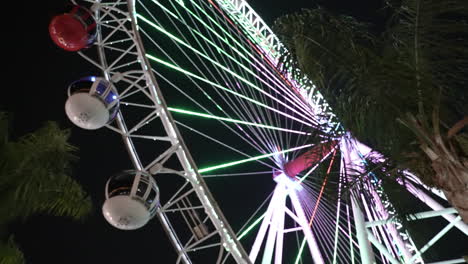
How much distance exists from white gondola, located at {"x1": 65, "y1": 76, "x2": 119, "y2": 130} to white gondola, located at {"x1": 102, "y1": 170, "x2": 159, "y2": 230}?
0.84 metres

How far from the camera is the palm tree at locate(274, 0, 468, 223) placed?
4.70 metres

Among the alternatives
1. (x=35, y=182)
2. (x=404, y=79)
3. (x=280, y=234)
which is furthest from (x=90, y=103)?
(x=280, y=234)

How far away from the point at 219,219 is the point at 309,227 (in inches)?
155

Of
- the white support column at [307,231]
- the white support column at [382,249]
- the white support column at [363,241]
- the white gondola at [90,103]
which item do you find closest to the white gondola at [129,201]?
the white gondola at [90,103]

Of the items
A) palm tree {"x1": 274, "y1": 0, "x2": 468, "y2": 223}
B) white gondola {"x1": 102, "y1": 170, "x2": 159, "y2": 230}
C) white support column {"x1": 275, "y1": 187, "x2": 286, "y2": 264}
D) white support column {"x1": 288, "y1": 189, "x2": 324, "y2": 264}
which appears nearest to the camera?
palm tree {"x1": 274, "y1": 0, "x2": 468, "y2": 223}

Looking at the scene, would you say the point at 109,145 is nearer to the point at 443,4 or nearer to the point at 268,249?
the point at 268,249

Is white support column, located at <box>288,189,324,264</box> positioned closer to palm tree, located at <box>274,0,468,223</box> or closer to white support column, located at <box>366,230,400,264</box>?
white support column, located at <box>366,230,400,264</box>

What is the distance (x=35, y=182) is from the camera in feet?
21.3

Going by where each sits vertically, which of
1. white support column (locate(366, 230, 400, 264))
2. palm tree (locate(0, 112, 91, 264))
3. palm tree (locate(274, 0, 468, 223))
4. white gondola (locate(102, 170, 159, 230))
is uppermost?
palm tree (locate(0, 112, 91, 264))

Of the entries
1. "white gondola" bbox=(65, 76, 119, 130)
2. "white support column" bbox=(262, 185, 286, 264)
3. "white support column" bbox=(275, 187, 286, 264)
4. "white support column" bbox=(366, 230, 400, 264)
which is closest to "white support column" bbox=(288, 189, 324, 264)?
"white support column" bbox=(262, 185, 286, 264)

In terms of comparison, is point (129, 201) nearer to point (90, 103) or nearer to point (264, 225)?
point (90, 103)

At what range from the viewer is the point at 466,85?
536 cm

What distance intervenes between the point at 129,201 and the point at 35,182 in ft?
4.07

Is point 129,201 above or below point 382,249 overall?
above
